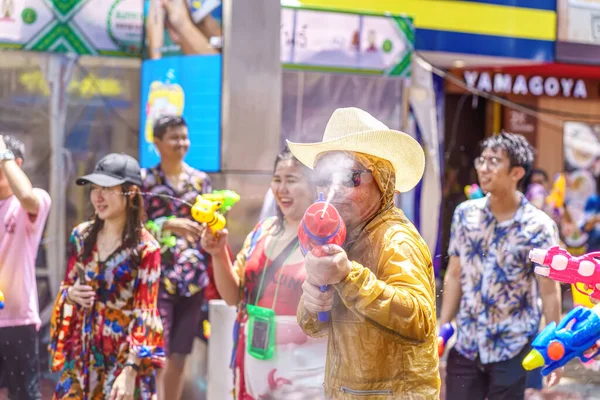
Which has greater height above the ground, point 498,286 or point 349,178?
point 349,178

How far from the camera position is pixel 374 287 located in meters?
2.56

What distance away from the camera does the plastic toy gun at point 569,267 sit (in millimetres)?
3367

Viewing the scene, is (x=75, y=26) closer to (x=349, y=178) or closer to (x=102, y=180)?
(x=102, y=180)

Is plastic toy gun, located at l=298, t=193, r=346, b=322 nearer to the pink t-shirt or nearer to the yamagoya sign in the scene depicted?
the pink t-shirt

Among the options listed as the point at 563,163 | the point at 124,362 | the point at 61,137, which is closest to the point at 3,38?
the point at 61,137

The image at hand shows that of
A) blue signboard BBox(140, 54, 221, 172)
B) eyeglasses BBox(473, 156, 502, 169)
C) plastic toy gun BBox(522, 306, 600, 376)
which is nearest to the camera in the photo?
plastic toy gun BBox(522, 306, 600, 376)

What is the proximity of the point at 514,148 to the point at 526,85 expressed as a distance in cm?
921

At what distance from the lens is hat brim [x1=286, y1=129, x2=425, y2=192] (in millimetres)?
2807

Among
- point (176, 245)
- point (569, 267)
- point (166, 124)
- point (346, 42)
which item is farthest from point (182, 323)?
point (346, 42)

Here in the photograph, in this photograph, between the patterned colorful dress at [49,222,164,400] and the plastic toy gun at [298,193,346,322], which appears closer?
the plastic toy gun at [298,193,346,322]

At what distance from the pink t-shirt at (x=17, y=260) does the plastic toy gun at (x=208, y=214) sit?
3.62 ft

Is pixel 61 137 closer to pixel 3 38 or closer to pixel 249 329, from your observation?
pixel 3 38

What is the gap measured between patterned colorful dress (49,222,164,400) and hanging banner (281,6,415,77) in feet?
16.2

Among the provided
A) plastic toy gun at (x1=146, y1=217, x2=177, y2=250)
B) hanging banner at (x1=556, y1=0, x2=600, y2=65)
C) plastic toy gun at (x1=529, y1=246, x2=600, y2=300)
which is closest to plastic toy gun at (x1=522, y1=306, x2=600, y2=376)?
plastic toy gun at (x1=529, y1=246, x2=600, y2=300)
